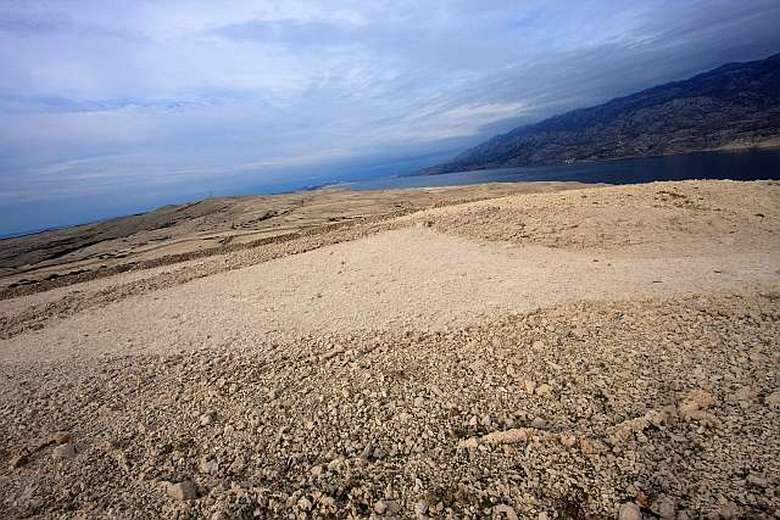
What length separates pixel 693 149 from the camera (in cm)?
12331

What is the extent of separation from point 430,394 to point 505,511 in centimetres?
217

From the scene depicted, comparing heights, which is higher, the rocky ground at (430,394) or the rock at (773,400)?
the rocky ground at (430,394)

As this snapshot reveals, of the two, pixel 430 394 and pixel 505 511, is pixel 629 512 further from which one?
pixel 430 394

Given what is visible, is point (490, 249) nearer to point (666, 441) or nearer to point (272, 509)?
point (666, 441)

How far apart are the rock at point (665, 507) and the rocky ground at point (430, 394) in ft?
0.09

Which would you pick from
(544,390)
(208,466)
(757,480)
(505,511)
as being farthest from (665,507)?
(208,466)

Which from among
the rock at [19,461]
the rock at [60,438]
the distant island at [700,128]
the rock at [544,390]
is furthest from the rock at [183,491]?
the distant island at [700,128]

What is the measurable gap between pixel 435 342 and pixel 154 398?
16.4ft

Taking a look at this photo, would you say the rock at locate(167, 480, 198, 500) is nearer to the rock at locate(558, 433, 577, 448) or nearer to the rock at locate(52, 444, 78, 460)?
the rock at locate(52, 444, 78, 460)

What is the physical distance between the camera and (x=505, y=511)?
395cm

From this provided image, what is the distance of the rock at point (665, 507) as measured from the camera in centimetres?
374

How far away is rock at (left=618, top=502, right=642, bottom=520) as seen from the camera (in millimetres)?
3733

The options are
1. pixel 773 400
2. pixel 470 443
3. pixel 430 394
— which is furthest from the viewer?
pixel 430 394

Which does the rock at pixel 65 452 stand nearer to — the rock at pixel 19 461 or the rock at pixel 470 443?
the rock at pixel 19 461
